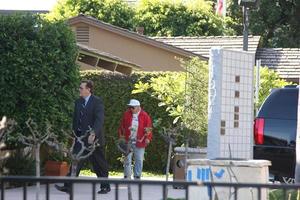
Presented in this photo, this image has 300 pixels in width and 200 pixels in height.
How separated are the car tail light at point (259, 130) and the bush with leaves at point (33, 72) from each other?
3711mm

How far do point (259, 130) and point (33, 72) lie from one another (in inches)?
160

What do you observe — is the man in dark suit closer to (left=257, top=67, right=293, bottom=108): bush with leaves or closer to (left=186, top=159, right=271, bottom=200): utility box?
(left=186, top=159, right=271, bottom=200): utility box

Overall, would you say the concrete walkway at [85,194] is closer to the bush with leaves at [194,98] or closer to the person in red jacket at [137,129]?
the person in red jacket at [137,129]

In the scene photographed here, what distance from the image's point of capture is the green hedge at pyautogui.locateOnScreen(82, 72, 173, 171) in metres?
17.9

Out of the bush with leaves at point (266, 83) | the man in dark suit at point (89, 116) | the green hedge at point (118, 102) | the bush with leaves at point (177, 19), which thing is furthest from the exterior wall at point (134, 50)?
the man in dark suit at point (89, 116)

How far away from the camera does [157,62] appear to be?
87.1 ft

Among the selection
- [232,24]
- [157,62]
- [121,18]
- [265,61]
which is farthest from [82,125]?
[232,24]

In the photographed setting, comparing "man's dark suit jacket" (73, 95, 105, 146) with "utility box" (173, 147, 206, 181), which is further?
"utility box" (173, 147, 206, 181)

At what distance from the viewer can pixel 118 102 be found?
59.1ft

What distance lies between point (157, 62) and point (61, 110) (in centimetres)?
1285

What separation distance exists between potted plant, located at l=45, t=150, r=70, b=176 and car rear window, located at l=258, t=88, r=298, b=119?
4.07 meters

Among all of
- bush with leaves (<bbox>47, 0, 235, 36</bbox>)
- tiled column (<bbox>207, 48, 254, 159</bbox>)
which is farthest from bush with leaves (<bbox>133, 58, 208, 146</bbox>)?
bush with leaves (<bbox>47, 0, 235, 36</bbox>)

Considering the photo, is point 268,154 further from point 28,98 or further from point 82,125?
point 28,98

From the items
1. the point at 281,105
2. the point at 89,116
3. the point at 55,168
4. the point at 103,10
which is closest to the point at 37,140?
the point at 89,116
